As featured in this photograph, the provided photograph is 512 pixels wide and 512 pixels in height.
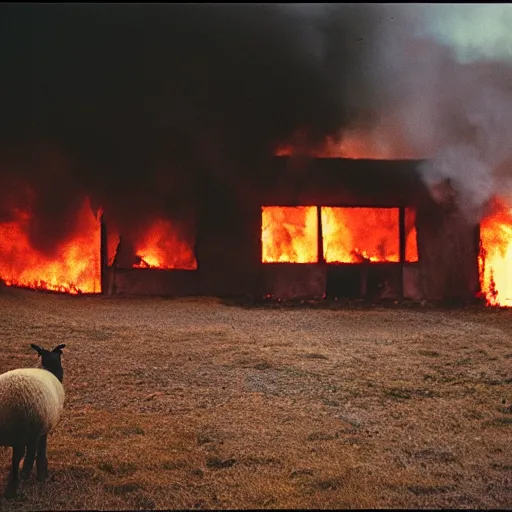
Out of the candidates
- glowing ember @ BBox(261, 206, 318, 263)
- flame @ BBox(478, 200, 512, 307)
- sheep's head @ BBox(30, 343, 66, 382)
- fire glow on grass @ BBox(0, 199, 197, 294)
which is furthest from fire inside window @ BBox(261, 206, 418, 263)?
sheep's head @ BBox(30, 343, 66, 382)

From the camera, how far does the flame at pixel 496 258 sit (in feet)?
57.6

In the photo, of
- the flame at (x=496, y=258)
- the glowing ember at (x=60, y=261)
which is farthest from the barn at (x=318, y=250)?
the glowing ember at (x=60, y=261)

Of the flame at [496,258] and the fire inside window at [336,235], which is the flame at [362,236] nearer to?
the fire inside window at [336,235]

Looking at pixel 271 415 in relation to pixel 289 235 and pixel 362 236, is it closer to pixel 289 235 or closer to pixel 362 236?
pixel 289 235

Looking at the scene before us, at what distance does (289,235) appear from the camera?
1850 cm

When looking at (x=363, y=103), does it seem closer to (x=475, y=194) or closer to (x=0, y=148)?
(x=475, y=194)

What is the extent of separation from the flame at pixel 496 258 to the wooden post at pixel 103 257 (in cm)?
1088

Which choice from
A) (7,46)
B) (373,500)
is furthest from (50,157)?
(373,500)

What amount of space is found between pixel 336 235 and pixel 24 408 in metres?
15.3

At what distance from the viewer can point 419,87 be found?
20.7 m

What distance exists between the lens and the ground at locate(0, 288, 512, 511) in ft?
14.6

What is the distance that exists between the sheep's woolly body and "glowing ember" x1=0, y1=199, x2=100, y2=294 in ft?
45.2

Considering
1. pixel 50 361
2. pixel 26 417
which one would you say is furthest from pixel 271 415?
pixel 26 417

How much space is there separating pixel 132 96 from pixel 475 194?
1128 cm
